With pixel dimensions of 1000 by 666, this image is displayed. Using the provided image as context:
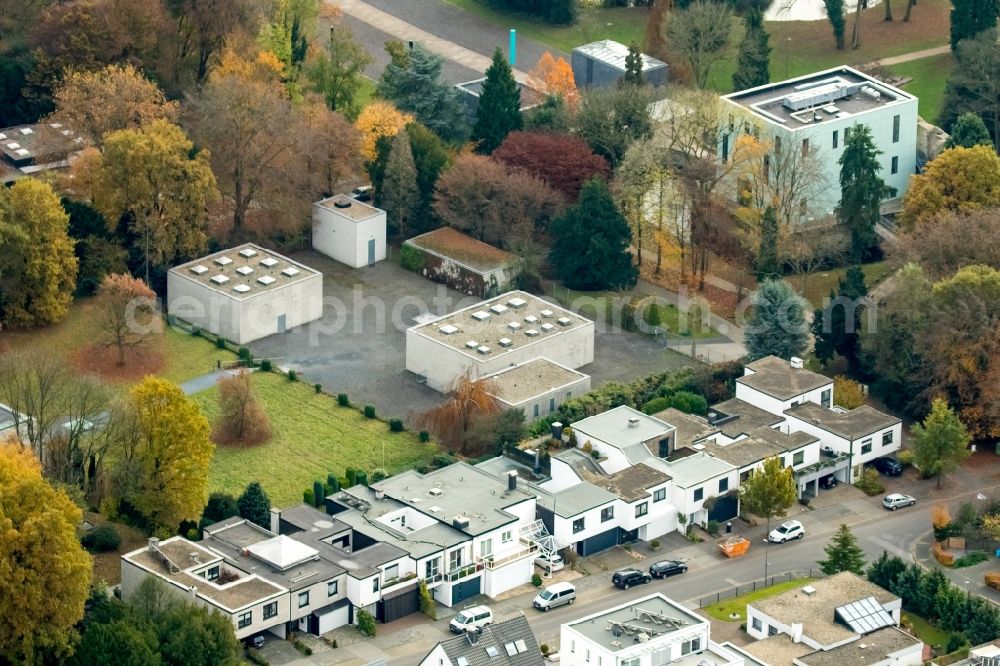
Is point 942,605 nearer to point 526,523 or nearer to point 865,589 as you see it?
point 865,589

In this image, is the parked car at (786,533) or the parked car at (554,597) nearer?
the parked car at (554,597)

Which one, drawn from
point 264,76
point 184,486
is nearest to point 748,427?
point 184,486

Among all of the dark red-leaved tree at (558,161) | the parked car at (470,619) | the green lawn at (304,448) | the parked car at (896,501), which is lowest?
the parked car at (896,501)

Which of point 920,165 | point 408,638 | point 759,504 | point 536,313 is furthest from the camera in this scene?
point 920,165

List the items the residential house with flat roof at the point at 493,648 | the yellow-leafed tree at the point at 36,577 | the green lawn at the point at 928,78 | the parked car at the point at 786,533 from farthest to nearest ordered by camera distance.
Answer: the green lawn at the point at 928,78
the parked car at the point at 786,533
the yellow-leafed tree at the point at 36,577
the residential house with flat roof at the point at 493,648

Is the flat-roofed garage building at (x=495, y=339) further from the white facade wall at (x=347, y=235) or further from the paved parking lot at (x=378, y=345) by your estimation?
the white facade wall at (x=347, y=235)

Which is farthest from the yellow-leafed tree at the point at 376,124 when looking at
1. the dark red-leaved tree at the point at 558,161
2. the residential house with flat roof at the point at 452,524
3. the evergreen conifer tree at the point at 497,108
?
the residential house with flat roof at the point at 452,524

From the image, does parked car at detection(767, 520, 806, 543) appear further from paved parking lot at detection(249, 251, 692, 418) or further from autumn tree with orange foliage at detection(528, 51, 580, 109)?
autumn tree with orange foliage at detection(528, 51, 580, 109)
